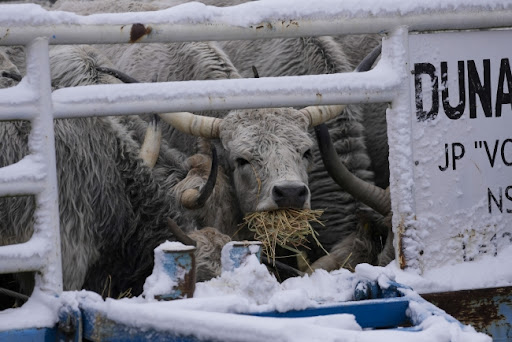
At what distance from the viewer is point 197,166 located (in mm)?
6172

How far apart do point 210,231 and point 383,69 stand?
74.6 inches

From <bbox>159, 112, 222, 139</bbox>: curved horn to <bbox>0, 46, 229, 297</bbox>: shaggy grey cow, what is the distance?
0.99 meters

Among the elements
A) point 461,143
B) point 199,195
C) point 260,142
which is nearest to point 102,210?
point 199,195

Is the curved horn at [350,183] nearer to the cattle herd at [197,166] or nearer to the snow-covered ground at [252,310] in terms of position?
the cattle herd at [197,166]

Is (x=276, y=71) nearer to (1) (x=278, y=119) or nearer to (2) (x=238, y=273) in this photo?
(1) (x=278, y=119)

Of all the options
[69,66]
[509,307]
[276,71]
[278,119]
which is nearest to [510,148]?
[509,307]

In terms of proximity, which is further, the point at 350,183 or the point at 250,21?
the point at 350,183

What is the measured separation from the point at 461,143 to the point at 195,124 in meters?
3.15

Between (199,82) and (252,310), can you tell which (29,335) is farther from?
(199,82)

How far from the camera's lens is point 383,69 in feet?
10.8

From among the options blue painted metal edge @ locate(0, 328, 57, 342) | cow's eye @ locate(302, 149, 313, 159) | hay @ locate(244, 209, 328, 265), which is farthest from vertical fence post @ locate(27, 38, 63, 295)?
cow's eye @ locate(302, 149, 313, 159)

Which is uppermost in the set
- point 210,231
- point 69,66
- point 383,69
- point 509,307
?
point 69,66

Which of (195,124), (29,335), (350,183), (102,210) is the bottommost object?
(29,335)

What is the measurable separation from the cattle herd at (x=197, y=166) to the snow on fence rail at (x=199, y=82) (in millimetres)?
1518
